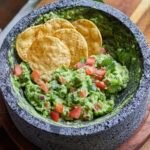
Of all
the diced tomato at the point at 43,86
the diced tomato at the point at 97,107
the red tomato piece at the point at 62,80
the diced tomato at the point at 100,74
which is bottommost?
the diced tomato at the point at 43,86

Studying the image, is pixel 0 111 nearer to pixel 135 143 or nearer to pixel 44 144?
pixel 44 144

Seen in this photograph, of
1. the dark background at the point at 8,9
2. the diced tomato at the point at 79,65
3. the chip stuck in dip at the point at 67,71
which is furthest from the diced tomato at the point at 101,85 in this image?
the dark background at the point at 8,9

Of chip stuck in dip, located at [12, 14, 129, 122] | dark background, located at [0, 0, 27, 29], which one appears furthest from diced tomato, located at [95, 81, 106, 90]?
dark background, located at [0, 0, 27, 29]

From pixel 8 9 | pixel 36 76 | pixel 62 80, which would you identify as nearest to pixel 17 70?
pixel 36 76

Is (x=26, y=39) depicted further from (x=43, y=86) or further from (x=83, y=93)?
(x=83, y=93)

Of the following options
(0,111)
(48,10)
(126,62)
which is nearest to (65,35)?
(48,10)

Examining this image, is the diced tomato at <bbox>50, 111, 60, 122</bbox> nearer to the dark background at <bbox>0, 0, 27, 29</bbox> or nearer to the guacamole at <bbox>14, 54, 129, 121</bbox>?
the guacamole at <bbox>14, 54, 129, 121</bbox>

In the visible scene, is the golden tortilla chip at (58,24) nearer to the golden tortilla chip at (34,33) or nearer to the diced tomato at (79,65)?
the golden tortilla chip at (34,33)
